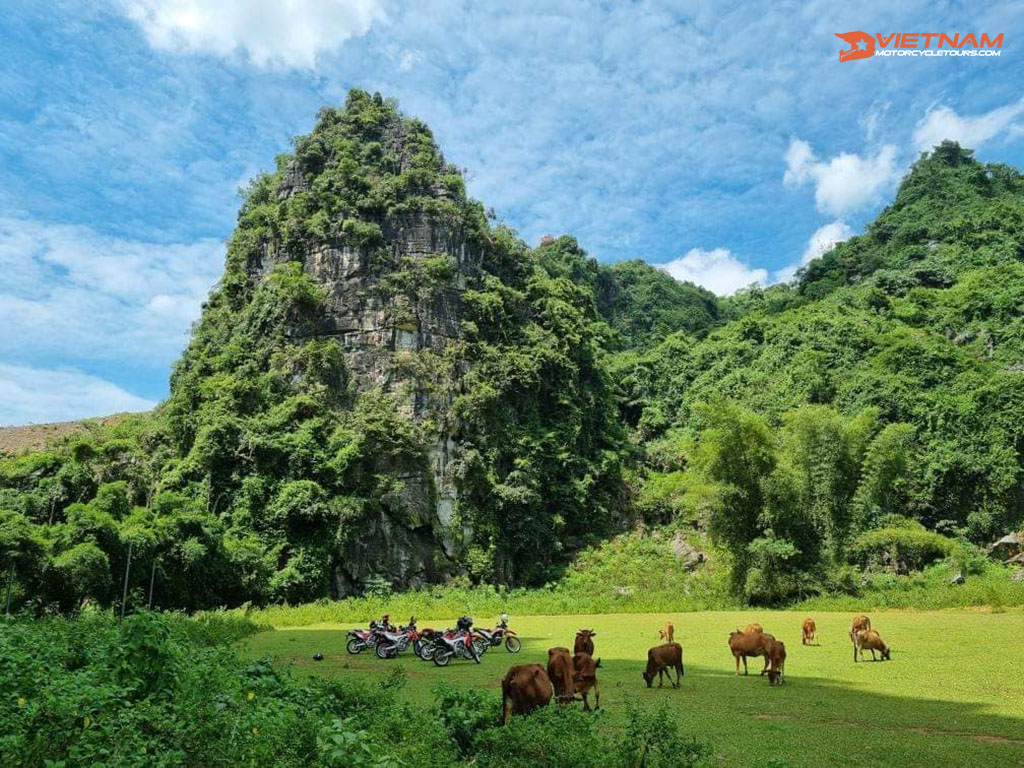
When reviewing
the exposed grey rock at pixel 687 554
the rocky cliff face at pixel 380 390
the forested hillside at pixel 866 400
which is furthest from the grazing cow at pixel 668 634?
the exposed grey rock at pixel 687 554

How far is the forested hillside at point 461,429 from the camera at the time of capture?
24.1 m

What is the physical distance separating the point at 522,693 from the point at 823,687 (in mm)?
5283

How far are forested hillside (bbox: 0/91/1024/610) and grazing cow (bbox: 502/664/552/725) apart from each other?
61.6 ft

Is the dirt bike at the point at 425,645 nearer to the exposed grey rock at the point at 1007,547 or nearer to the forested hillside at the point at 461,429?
the forested hillside at the point at 461,429

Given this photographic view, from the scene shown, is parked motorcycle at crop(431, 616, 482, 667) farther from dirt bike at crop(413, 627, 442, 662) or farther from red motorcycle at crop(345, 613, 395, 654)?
red motorcycle at crop(345, 613, 395, 654)

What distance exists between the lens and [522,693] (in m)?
5.86

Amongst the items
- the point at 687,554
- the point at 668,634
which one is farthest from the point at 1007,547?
the point at 668,634

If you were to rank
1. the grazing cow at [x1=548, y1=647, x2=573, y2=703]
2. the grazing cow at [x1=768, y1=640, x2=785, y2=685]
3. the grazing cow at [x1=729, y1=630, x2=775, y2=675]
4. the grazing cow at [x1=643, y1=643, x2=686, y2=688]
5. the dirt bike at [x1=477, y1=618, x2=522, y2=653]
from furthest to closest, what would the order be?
the dirt bike at [x1=477, y1=618, x2=522, y2=653]
the grazing cow at [x1=729, y1=630, x2=775, y2=675]
the grazing cow at [x1=768, y1=640, x2=785, y2=685]
the grazing cow at [x1=643, y1=643, x2=686, y2=688]
the grazing cow at [x1=548, y1=647, x2=573, y2=703]

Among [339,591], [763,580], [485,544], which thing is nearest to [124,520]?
[339,591]

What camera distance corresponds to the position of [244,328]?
3362cm

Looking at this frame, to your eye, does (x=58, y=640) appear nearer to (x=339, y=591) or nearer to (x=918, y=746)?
(x=918, y=746)

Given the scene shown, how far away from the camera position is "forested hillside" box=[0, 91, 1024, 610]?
2411 cm

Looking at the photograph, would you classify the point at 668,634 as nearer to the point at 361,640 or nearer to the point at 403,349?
the point at 361,640

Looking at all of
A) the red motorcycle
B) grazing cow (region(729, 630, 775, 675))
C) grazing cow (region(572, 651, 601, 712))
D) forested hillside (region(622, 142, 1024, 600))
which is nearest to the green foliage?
forested hillside (region(622, 142, 1024, 600))
